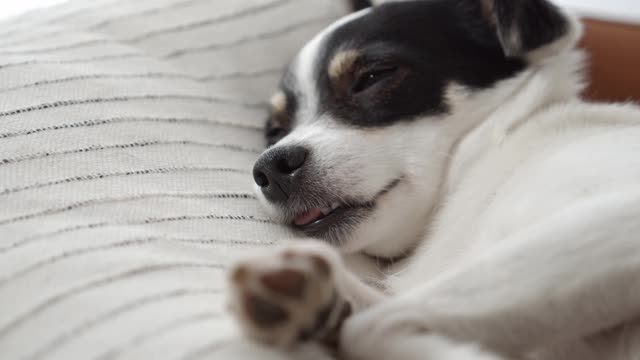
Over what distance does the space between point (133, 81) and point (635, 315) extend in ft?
3.20

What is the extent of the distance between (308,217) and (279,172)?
0.10m

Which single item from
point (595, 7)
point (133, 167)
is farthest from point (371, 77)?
point (595, 7)

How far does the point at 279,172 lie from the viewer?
1.29 m

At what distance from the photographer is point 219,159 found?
4.51 ft

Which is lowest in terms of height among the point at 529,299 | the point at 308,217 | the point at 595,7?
the point at 595,7

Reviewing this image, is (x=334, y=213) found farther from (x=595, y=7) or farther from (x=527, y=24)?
(x=595, y=7)

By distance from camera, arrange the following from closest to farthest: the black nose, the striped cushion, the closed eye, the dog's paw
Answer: the dog's paw, the striped cushion, the black nose, the closed eye

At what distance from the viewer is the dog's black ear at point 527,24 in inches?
54.6

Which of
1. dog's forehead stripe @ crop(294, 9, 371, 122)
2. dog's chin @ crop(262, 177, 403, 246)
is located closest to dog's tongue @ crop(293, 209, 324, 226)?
dog's chin @ crop(262, 177, 403, 246)

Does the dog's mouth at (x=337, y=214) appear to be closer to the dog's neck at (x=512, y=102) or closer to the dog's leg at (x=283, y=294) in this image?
the dog's neck at (x=512, y=102)

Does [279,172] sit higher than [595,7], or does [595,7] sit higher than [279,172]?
[279,172]

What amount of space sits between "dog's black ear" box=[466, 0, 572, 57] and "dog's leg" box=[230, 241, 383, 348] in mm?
764

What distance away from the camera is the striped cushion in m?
0.86

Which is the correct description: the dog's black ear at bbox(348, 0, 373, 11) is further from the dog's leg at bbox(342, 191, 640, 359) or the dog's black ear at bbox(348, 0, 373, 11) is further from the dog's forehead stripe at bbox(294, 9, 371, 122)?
the dog's leg at bbox(342, 191, 640, 359)
